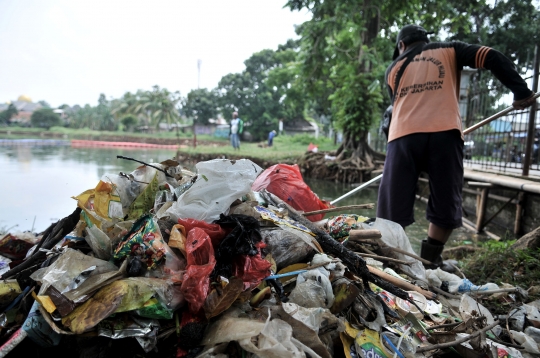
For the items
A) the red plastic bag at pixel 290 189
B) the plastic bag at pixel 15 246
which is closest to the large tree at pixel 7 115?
the plastic bag at pixel 15 246

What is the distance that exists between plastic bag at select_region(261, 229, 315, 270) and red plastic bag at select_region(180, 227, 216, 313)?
290 millimetres

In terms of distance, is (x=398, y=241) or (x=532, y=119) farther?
(x=532, y=119)

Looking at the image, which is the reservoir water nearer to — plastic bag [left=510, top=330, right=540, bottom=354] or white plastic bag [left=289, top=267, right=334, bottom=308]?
white plastic bag [left=289, top=267, right=334, bottom=308]

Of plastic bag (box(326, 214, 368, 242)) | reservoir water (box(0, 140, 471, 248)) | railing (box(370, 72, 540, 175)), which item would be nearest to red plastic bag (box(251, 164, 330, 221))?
plastic bag (box(326, 214, 368, 242))

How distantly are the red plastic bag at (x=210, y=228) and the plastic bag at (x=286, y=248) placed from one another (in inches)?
8.2

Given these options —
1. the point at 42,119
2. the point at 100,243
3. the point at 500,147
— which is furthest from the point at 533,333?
the point at 42,119

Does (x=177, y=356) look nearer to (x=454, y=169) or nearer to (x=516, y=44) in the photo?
(x=454, y=169)

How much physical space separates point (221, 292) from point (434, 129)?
5.39ft

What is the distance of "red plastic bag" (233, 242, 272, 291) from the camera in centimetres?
125

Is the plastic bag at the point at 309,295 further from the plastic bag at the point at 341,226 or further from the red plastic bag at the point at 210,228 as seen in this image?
the plastic bag at the point at 341,226

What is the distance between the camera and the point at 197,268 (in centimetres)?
118

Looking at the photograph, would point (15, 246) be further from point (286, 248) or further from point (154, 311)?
point (286, 248)

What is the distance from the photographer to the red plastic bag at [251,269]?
1248 millimetres

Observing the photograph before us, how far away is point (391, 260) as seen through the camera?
177 centimetres
